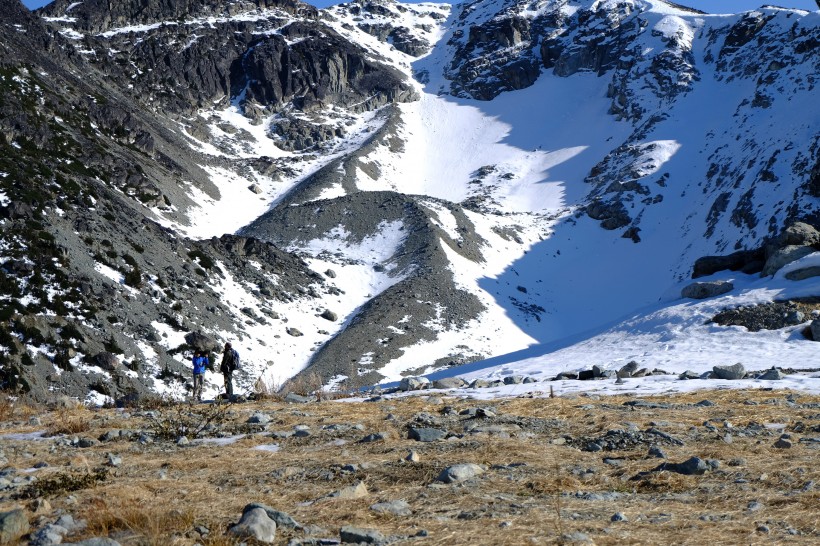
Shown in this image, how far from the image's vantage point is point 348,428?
932cm

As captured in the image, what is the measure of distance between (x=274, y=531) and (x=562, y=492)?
2657mm

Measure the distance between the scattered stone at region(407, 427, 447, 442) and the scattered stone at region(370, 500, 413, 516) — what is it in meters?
2.88

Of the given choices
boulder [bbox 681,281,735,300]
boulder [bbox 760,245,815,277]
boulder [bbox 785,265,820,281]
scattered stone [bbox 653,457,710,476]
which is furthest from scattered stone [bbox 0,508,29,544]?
boulder [bbox 760,245,815,277]

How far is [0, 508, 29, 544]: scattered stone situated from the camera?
4.30m

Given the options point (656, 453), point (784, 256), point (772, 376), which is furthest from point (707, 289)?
point (656, 453)

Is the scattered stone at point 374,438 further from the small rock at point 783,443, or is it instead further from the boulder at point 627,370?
the boulder at point 627,370

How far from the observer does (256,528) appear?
438 centimetres

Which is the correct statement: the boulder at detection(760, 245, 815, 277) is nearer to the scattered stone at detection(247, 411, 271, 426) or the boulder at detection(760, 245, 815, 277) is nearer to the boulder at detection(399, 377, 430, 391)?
the boulder at detection(399, 377, 430, 391)

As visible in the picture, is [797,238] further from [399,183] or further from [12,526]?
[399,183]

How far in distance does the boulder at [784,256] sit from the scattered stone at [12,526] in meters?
32.5

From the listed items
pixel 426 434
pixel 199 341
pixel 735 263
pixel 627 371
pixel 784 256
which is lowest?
pixel 627 371

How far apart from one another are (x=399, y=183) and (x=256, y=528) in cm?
10035

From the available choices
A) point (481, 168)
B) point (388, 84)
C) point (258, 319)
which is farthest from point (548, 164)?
point (258, 319)

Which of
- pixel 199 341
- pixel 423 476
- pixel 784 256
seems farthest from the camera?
pixel 199 341
